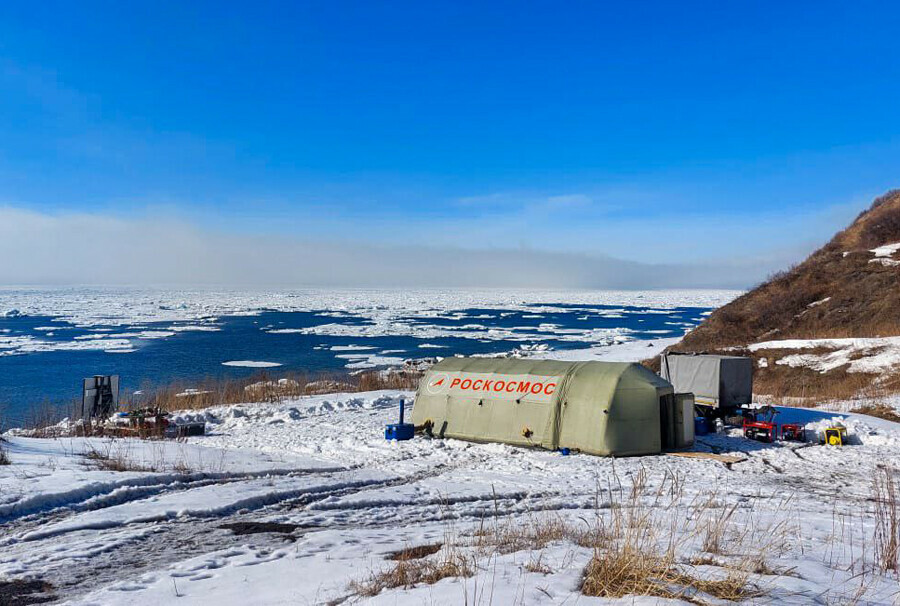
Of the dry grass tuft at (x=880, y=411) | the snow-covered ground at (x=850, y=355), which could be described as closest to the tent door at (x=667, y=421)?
the dry grass tuft at (x=880, y=411)

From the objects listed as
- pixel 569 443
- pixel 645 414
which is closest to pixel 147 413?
pixel 569 443

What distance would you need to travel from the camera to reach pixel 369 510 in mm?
9695

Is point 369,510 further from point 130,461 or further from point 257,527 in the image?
point 130,461

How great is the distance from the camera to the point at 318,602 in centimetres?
514

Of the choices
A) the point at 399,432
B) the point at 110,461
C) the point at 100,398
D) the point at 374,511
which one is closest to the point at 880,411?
the point at 399,432

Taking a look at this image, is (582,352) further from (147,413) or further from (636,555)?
→ (636,555)

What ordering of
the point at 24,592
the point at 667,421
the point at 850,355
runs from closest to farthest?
the point at 24,592, the point at 667,421, the point at 850,355

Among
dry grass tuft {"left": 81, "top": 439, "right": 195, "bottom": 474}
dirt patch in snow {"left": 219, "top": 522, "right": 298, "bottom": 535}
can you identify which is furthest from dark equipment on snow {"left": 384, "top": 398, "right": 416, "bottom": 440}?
dirt patch in snow {"left": 219, "top": 522, "right": 298, "bottom": 535}

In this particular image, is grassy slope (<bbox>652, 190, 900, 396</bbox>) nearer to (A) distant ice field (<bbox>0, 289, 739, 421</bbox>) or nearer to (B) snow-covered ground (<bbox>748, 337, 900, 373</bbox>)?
(B) snow-covered ground (<bbox>748, 337, 900, 373</bbox>)

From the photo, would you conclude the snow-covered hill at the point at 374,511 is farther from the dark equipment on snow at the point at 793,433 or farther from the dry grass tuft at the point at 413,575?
the dark equipment on snow at the point at 793,433

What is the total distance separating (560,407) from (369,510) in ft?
26.0

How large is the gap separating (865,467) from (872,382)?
1462cm

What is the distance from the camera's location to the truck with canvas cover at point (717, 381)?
810 inches

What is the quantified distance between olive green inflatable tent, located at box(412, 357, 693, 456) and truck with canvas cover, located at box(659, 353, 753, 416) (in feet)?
14.4
